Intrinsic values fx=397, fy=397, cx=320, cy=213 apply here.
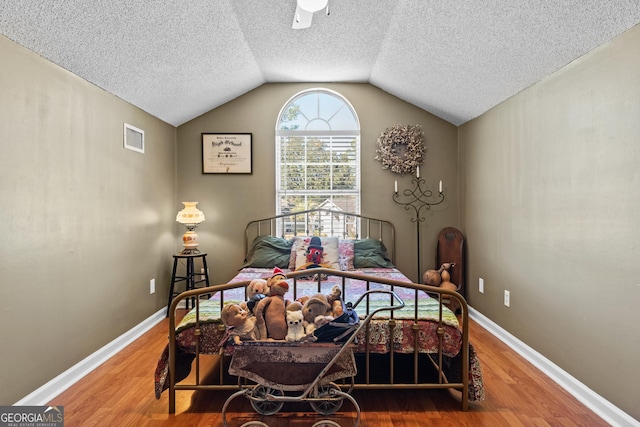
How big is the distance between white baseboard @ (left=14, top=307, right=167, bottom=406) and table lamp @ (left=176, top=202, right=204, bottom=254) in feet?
2.53

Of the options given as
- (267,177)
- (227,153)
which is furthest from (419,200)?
(227,153)

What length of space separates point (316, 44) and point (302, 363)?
2.72 meters

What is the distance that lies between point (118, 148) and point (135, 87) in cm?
52

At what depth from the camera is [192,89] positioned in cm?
376

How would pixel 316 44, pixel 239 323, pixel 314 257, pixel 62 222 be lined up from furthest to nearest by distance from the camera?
pixel 314 257
pixel 316 44
pixel 62 222
pixel 239 323

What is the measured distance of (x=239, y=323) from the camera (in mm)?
1921

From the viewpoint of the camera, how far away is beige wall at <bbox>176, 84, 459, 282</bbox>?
4.43 m

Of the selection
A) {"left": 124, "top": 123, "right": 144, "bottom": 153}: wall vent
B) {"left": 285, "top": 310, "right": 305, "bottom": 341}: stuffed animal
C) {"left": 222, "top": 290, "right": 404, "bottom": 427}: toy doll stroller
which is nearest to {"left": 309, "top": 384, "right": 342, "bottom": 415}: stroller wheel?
{"left": 222, "top": 290, "right": 404, "bottom": 427}: toy doll stroller

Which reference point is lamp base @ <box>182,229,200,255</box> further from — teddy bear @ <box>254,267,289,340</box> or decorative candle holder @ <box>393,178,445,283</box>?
teddy bear @ <box>254,267,289,340</box>

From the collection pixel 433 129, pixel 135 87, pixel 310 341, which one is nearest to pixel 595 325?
pixel 310 341

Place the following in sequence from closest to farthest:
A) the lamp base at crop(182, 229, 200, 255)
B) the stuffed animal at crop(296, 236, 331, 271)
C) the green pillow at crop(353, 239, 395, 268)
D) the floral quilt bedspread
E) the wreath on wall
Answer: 1. the floral quilt bedspread
2. the stuffed animal at crop(296, 236, 331, 271)
3. the green pillow at crop(353, 239, 395, 268)
4. the lamp base at crop(182, 229, 200, 255)
5. the wreath on wall

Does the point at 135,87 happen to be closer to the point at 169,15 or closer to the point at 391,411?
the point at 169,15

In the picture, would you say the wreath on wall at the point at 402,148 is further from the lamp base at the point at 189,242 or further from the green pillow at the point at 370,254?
the lamp base at the point at 189,242

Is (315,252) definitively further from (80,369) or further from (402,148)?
(80,369)
